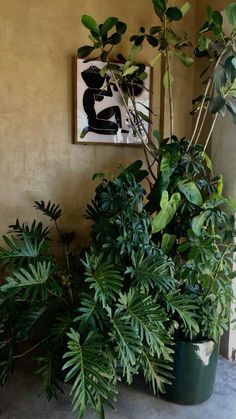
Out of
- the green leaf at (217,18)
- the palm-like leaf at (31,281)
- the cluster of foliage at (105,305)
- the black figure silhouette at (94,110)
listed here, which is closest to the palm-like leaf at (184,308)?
the cluster of foliage at (105,305)

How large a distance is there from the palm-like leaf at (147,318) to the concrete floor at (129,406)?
0.44m

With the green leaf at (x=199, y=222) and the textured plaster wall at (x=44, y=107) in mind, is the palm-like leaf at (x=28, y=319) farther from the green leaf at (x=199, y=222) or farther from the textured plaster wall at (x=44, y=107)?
the green leaf at (x=199, y=222)

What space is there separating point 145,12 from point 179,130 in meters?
0.94

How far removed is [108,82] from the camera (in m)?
2.79

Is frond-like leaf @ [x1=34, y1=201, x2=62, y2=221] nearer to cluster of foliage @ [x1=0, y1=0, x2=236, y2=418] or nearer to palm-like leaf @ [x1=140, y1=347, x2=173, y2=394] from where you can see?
cluster of foliage @ [x1=0, y1=0, x2=236, y2=418]

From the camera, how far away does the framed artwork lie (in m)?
2.79

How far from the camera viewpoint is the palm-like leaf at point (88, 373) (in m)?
1.64

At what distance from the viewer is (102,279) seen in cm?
200

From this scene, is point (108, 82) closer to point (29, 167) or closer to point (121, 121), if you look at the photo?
point (121, 121)

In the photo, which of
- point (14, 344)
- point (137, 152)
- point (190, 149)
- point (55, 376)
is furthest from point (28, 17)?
point (55, 376)

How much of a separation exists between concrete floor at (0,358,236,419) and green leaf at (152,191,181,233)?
3.42 feet

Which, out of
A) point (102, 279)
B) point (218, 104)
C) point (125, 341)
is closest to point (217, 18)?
point (218, 104)

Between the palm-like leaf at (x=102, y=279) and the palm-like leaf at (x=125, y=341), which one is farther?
the palm-like leaf at (x=102, y=279)

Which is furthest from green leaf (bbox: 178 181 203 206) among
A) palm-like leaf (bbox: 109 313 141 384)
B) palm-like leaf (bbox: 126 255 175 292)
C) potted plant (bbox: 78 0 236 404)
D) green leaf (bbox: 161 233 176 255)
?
palm-like leaf (bbox: 109 313 141 384)
